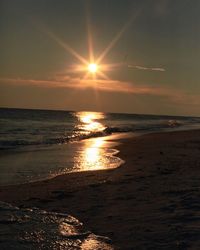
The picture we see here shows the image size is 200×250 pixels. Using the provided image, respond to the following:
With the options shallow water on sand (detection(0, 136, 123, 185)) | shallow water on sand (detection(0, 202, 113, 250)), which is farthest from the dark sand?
shallow water on sand (detection(0, 136, 123, 185))

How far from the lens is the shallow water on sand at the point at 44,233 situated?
6152mm

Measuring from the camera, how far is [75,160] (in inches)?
675

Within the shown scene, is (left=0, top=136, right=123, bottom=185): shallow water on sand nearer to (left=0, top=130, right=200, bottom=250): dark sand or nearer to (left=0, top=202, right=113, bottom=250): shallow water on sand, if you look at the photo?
(left=0, top=130, right=200, bottom=250): dark sand

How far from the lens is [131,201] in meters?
8.58

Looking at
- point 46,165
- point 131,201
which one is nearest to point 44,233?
point 131,201

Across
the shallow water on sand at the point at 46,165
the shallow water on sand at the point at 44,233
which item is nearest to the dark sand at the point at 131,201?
the shallow water on sand at the point at 44,233

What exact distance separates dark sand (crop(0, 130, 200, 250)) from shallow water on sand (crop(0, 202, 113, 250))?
0.78 ft

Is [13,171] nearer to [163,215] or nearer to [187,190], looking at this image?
[187,190]

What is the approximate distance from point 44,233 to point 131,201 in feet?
7.80

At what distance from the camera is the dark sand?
251 inches

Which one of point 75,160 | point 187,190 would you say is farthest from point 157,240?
point 75,160

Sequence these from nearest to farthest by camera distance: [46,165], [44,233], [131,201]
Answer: [44,233] < [131,201] < [46,165]

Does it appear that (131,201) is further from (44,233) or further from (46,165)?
(46,165)

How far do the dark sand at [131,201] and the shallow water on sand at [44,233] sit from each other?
9.4 inches
